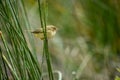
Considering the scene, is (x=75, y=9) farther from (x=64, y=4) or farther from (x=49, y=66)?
(x=49, y=66)

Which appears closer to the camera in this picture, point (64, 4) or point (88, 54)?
point (88, 54)

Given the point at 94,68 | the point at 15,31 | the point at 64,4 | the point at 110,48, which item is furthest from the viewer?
the point at 64,4

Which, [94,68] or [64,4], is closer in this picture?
[94,68]

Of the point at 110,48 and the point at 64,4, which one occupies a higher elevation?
the point at 64,4

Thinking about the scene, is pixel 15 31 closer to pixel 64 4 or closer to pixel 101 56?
pixel 101 56

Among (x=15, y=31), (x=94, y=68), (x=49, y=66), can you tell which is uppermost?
(x=15, y=31)

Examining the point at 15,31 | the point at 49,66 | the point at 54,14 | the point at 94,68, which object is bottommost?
the point at 94,68

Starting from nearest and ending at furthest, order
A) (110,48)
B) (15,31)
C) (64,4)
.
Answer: (15,31) < (110,48) < (64,4)

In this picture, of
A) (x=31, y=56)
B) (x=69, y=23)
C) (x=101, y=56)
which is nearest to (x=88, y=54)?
(x=101, y=56)

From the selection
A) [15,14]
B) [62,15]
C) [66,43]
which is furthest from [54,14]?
[15,14]
